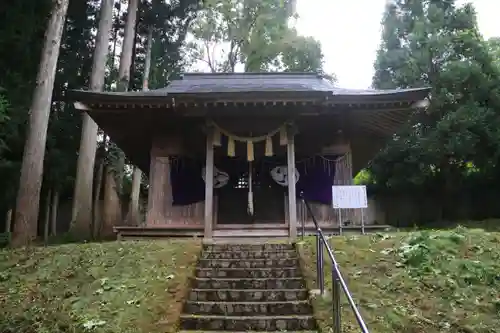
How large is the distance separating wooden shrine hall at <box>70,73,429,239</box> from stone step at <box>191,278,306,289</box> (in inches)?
96.8

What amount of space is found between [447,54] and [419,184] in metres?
6.24

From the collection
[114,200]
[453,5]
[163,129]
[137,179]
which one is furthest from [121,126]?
[453,5]

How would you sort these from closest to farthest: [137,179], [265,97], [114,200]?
[265,97], [114,200], [137,179]

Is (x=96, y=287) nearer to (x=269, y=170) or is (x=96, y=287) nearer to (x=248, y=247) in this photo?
(x=248, y=247)

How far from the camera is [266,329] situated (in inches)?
211

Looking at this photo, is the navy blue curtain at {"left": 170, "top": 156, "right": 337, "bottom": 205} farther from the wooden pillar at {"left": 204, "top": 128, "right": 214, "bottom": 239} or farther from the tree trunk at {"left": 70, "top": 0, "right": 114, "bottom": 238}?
the tree trunk at {"left": 70, "top": 0, "right": 114, "bottom": 238}

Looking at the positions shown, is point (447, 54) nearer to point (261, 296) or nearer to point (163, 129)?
point (163, 129)

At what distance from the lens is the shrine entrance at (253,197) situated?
Result: 38.8 feet

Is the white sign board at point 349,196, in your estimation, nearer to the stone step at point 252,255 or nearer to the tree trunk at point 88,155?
the stone step at point 252,255

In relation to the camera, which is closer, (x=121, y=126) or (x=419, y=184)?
(x=121, y=126)

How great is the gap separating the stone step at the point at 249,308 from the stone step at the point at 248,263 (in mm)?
1216

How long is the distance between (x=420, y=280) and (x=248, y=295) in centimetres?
237

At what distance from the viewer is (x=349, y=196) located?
898 cm

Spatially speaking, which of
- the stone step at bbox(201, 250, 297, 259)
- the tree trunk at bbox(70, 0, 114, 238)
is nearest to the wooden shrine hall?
the stone step at bbox(201, 250, 297, 259)
